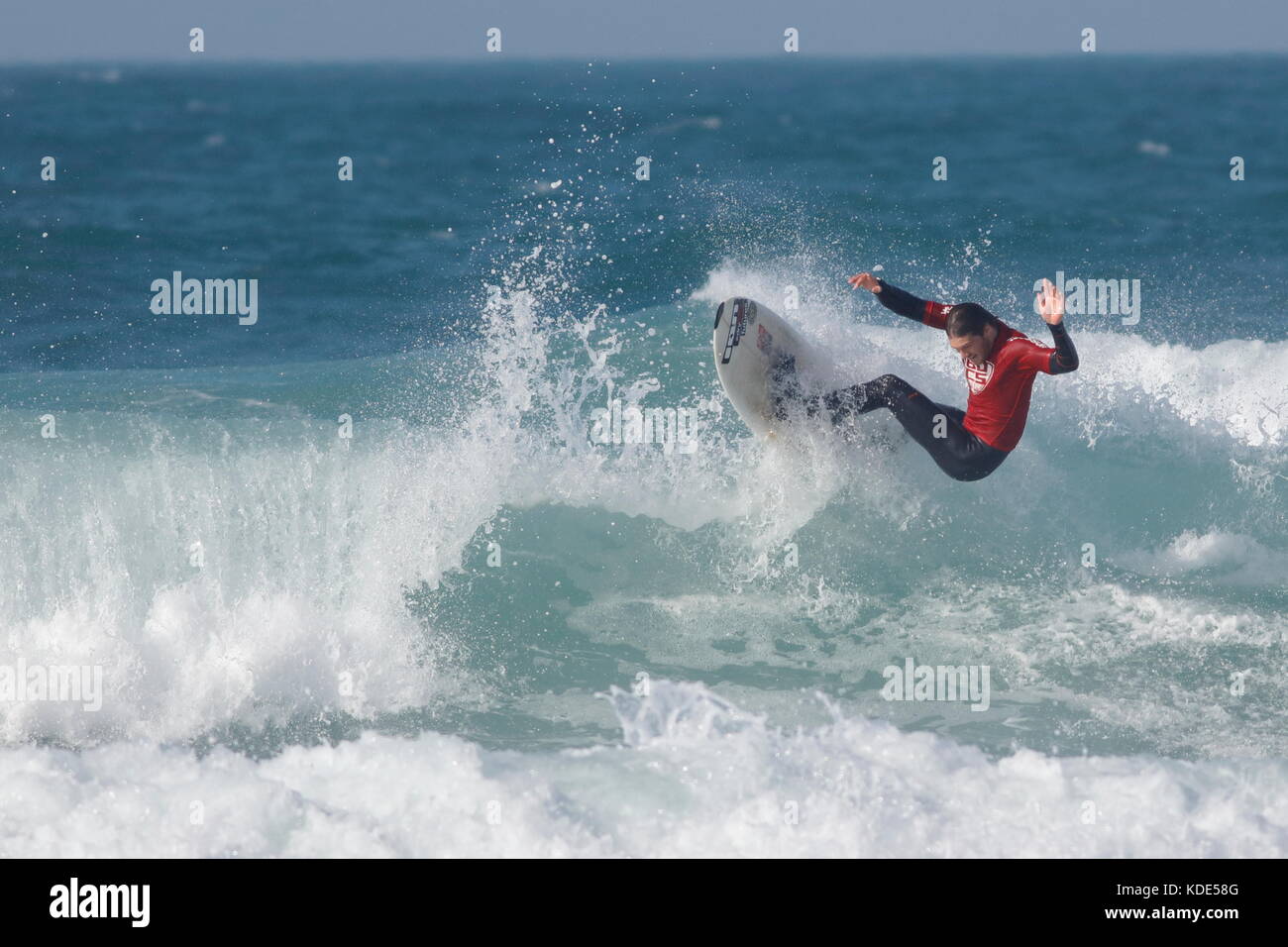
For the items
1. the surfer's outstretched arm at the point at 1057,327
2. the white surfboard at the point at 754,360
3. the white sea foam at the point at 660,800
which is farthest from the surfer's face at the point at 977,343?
the white sea foam at the point at 660,800

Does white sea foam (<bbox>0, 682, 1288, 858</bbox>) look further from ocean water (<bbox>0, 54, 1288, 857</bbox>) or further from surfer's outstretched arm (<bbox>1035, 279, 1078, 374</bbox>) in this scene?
surfer's outstretched arm (<bbox>1035, 279, 1078, 374</bbox>)

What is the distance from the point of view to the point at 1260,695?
7.38 metres

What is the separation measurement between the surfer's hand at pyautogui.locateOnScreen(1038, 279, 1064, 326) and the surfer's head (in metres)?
0.64

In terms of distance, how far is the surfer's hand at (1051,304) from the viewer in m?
6.85

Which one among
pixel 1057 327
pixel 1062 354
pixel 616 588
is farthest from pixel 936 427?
pixel 616 588

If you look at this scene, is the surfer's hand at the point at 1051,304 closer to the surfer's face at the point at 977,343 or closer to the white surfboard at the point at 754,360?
the surfer's face at the point at 977,343

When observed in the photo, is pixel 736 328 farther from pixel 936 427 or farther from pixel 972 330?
pixel 972 330

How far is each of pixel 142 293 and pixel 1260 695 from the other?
14.2 meters

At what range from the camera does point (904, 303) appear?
798cm

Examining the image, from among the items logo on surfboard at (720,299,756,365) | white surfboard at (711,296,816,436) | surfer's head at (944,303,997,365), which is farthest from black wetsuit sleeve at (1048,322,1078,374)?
logo on surfboard at (720,299,756,365)

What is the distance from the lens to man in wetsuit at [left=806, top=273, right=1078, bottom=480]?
7.68m

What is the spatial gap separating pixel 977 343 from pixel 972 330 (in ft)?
0.34
